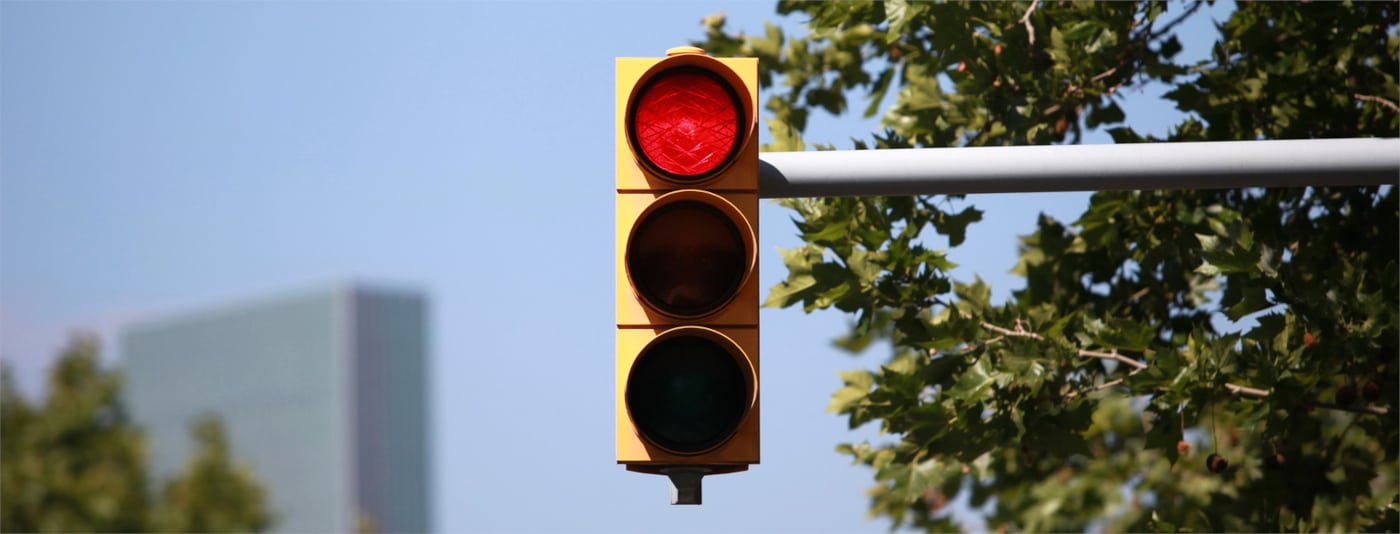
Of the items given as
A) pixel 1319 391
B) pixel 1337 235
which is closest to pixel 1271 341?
pixel 1337 235

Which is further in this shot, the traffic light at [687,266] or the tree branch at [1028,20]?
the tree branch at [1028,20]

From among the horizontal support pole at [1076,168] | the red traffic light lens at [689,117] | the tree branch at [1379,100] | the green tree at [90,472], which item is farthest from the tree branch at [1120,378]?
the green tree at [90,472]

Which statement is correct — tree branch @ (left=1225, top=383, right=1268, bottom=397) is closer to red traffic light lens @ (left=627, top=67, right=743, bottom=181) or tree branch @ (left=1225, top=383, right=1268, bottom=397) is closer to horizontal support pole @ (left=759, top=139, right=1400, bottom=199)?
horizontal support pole @ (left=759, top=139, right=1400, bottom=199)

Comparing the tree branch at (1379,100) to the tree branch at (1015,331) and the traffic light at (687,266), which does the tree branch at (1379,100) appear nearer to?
the tree branch at (1015,331)

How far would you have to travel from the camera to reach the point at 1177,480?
12.1 metres

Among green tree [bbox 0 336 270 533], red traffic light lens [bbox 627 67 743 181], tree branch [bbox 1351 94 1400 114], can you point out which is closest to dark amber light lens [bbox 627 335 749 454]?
red traffic light lens [bbox 627 67 743 181]

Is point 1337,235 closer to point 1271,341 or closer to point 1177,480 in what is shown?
point 1271,341

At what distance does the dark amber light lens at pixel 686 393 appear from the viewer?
3.87m

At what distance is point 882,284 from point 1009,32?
150 cm

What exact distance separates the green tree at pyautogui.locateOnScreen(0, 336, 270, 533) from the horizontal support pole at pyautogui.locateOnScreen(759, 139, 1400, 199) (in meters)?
39.1

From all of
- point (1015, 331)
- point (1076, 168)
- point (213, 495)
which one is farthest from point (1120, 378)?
point (213, 495)

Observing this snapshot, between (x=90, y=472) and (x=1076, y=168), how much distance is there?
41749 millimetres

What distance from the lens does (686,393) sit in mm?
3891

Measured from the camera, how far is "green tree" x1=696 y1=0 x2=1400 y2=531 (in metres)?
6.58
